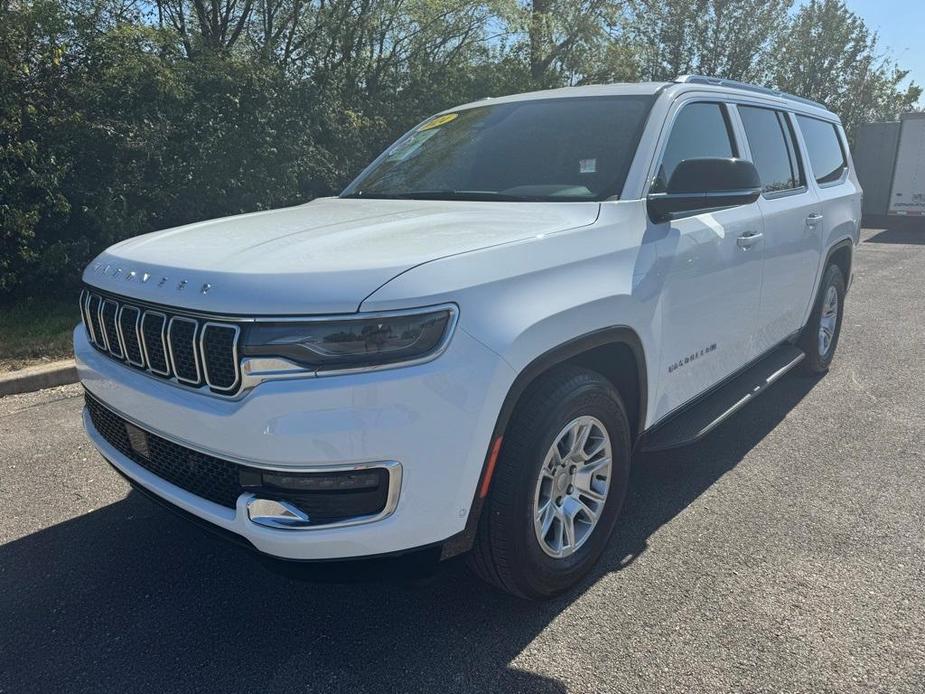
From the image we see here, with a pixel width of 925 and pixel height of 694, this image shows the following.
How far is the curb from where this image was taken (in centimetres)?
526

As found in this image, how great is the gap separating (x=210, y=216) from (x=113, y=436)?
5.74 m

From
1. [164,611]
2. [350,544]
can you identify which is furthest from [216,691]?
→ [350,544]

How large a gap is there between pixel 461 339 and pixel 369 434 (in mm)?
384

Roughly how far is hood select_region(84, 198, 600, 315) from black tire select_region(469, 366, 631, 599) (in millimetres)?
560

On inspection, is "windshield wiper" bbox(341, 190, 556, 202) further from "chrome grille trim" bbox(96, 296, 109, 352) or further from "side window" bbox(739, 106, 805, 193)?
"side window" bbox(739, 106, 805, 193)

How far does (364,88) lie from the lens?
1026 cm

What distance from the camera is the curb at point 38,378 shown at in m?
5.26

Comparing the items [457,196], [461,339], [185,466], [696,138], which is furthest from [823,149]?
[185,466]

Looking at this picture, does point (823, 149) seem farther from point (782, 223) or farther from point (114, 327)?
point (114, 327)

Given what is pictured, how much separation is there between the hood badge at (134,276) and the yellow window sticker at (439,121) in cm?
215

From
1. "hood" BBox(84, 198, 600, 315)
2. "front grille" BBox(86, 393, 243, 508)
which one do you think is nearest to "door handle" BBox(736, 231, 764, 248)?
"hood" BBox(84, 198, 600, 315)

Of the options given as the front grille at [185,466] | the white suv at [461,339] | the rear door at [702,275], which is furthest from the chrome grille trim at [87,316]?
the rear door at [702,275]

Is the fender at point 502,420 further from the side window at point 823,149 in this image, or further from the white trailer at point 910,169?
the white trailer at point 910,169

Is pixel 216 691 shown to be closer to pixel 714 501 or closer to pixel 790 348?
pixel 714 501
